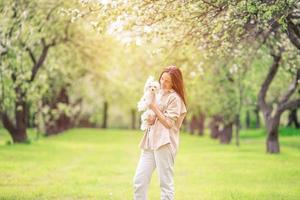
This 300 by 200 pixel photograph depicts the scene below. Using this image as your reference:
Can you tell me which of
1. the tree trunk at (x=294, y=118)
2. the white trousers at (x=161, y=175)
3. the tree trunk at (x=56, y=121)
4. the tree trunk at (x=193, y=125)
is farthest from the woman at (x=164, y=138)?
the tree trunk at (x=193, y=125)

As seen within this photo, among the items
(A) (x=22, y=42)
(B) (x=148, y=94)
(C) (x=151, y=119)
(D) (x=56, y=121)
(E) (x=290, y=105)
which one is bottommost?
(D) (x=56, y=121)

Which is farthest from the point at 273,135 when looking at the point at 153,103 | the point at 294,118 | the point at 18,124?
the point at 294,118

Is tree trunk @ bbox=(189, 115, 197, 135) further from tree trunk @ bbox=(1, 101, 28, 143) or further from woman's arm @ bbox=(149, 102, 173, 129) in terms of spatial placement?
woman's arm @ bbox=(149, 102, 173, 129)

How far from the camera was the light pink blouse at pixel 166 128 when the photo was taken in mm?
11211

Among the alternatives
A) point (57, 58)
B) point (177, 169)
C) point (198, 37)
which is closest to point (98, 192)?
point (198, 37)

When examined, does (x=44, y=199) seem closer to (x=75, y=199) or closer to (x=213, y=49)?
(x=75, y=199)

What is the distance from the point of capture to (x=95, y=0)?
1422cm

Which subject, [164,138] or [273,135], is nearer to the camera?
[164,138]

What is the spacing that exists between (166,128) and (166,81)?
777 millimetres

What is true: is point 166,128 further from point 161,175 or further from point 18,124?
point 18,124

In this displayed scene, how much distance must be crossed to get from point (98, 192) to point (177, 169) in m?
8.63

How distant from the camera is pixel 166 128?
37.1 ft

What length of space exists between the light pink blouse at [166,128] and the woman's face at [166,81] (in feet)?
0.34

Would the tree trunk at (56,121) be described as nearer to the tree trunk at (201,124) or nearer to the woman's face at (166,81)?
the tree trunk at (201,124)
